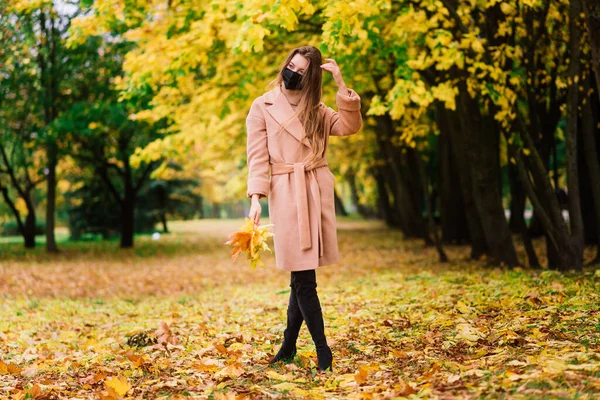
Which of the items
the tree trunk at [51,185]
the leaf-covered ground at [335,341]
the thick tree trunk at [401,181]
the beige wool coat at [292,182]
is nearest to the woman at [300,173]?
the beige wool coat at [292,182]

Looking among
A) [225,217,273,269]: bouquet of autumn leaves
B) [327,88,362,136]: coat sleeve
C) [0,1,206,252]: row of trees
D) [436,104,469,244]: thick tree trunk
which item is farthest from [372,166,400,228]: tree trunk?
[225,217,273,269]: bouquet of autumn leaves

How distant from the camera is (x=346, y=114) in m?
4.29

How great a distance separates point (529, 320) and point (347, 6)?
12.0 feet

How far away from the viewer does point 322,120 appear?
14.2ft

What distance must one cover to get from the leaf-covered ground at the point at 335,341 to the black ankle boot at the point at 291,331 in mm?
89

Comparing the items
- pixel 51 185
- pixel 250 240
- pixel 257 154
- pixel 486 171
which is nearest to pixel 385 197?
pixel 51 185

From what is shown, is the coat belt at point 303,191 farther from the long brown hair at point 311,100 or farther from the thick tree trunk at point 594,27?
the thick tree trunk at point 594,27

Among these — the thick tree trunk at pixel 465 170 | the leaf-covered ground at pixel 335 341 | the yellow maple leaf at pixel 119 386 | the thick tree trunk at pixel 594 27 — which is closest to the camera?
the leaf-covered ground at pixel 335 341

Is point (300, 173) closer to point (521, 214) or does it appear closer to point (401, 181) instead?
point (521, 214)

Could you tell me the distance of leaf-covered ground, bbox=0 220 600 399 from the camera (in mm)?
3572

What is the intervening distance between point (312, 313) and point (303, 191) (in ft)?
2.77

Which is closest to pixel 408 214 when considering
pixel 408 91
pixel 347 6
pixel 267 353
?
pixel 408 91

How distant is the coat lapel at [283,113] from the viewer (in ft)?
13.7

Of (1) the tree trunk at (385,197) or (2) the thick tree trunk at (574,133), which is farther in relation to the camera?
(1) the tree trunk at (385,197)
